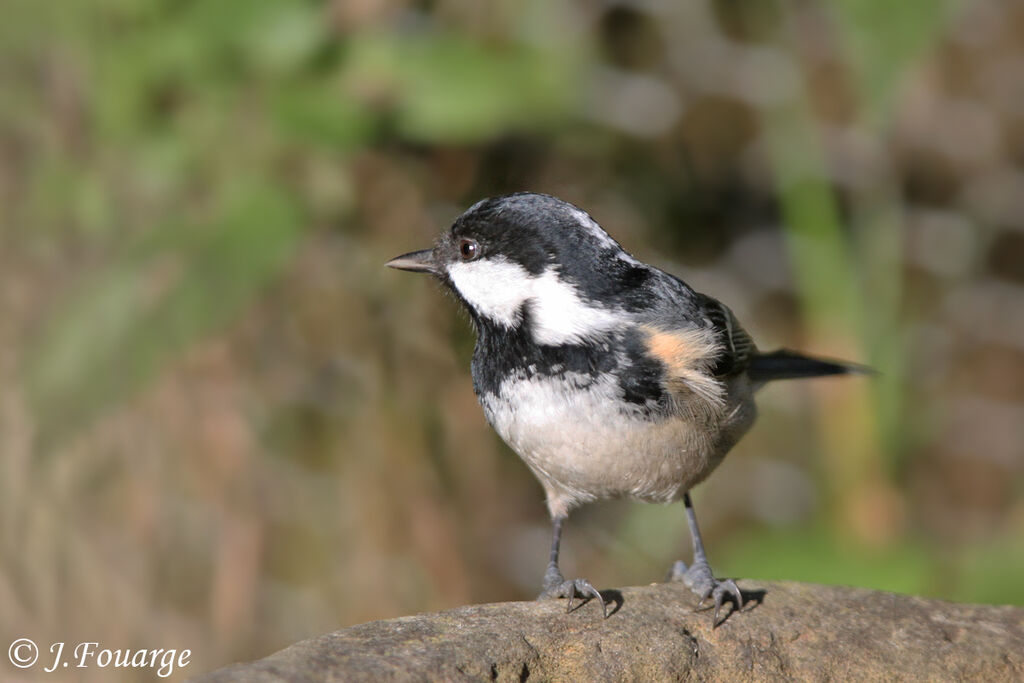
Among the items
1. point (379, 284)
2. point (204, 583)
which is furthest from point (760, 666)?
point (204, 583)

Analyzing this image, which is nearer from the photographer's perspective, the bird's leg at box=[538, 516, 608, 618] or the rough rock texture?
the rough rock texture

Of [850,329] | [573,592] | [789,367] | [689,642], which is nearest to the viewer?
[689,642]

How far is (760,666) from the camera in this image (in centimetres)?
236

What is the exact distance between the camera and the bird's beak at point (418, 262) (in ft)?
9.51

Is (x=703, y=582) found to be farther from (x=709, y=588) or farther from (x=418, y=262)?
(x=418, y=262)

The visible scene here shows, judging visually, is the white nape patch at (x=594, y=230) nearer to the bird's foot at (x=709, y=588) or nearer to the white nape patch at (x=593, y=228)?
the white nape patch at (x=593, y=228)

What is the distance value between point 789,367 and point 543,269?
889 mm

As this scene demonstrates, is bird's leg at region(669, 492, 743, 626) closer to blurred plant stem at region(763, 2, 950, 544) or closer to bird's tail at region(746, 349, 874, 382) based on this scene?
bird's tail at region(746, 349, 874, 382)

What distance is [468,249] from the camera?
2812mm

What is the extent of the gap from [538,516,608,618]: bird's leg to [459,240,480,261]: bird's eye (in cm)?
67

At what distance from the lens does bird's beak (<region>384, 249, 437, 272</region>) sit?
2898 millimetres

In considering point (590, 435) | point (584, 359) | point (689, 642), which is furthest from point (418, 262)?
point (689, 642)

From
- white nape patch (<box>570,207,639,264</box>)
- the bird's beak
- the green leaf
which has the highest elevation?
the green leaf

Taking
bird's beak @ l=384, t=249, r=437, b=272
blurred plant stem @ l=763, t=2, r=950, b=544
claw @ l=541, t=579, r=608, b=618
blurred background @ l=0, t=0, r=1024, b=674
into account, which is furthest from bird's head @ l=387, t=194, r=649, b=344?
blurred plant stem @ l=763, t=2, r=950, b=544
